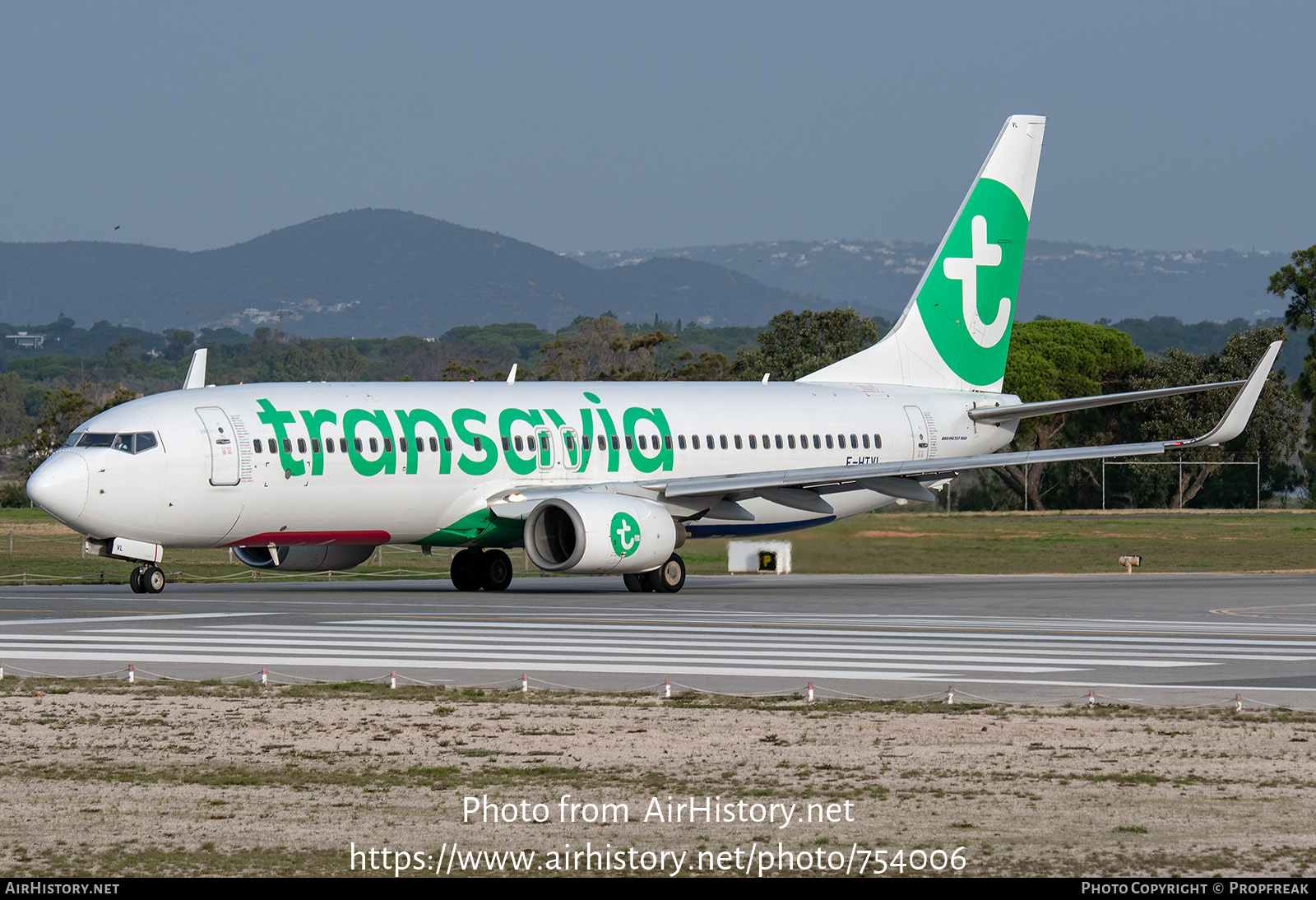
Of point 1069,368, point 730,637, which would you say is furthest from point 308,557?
point 1069,368

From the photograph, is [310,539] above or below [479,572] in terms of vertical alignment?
above

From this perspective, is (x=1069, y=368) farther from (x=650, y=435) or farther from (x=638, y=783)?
(x=638, y=783)

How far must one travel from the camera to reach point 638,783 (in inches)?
465

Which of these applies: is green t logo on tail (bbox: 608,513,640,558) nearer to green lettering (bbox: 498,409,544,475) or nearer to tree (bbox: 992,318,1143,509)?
green lettering (bbox: 498,409,544,475)

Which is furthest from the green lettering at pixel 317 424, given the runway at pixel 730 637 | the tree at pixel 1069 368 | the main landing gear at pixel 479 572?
the tree at pixel 1069 368

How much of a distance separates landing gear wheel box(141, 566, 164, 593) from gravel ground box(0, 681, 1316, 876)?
50.5 ft

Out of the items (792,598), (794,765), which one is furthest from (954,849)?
(792,598)

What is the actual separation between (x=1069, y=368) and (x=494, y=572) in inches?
2825

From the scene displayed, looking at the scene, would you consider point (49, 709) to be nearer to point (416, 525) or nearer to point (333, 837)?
point (333, 837)

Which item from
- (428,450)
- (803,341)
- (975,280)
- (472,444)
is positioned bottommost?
(428,450)

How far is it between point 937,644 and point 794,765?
9.68m

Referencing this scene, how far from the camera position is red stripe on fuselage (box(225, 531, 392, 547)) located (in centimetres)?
3089

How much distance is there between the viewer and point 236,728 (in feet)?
47.5

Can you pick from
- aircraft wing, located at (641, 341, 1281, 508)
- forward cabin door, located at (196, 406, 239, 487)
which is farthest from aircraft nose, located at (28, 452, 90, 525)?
aircraft wing, located at (641, 341, 1281, 508)
